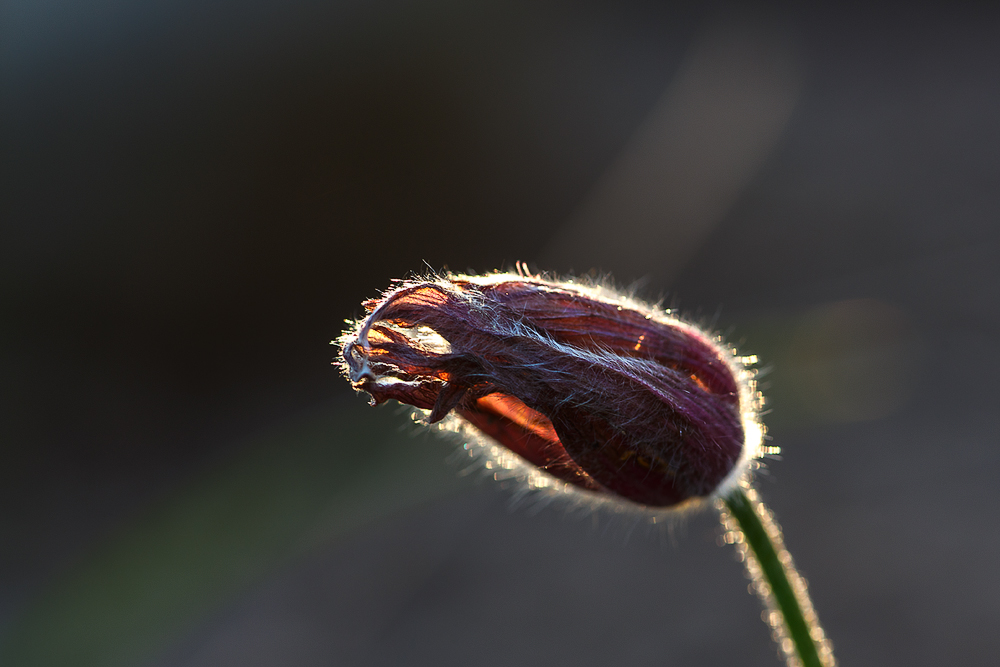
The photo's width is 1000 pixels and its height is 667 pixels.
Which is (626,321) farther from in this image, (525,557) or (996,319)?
(996,319)

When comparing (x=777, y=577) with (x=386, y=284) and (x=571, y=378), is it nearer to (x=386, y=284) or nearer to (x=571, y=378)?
(x=571, y=378)

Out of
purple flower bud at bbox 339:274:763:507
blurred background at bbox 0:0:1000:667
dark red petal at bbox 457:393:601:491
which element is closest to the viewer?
purple flower bud at bbox 339:274:763:507

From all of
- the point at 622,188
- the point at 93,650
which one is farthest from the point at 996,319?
the point at 93,650

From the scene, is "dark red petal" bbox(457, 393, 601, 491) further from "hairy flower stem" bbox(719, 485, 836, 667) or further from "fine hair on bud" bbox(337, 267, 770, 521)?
"hairy flower stem" bbox(719, 485, 836, 667)

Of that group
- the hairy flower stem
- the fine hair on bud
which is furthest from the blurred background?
the fine hair on bud

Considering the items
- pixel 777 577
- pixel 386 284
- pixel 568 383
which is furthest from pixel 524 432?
pixel 386 284

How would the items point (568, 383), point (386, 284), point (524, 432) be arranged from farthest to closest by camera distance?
point (386, 284) < point (524, 432) < point (568, 383)

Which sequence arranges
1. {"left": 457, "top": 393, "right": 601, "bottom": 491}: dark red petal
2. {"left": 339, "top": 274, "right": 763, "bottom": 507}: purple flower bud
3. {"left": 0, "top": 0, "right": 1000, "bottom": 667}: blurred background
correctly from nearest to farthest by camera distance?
{"left": 339, "top": 274, "right": 763, "bottom": 507}: purple flower bud, {"left": 457, "top": 393, "right": 601, "bottom": 491}: dark red petal, {"left": 0, "top": 0, "right": 1000, "bottom": 667}: blurred background
